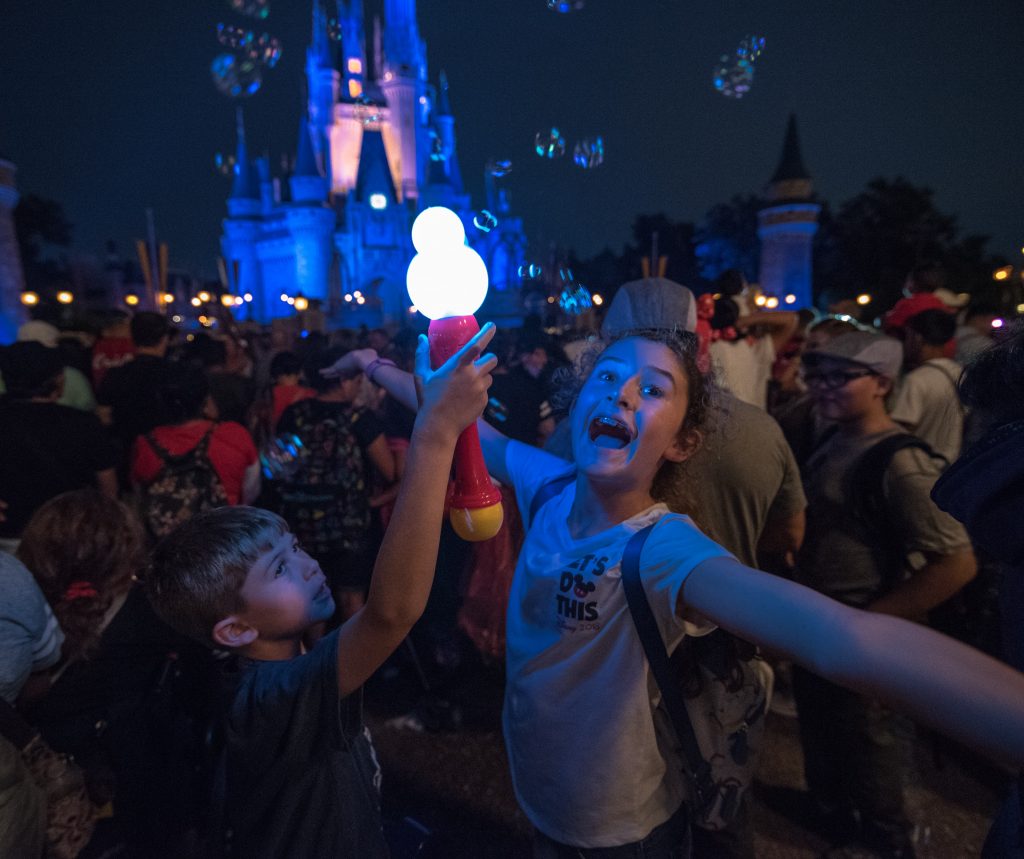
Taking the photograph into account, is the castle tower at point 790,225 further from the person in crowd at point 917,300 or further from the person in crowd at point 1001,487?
the person in crowd at point 1001,487

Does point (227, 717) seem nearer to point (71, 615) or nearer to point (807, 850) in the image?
point (71, 615)

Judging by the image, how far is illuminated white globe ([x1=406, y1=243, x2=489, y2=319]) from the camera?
117 cm

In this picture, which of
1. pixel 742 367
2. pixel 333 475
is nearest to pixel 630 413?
pixel 333 475

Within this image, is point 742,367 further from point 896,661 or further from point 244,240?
point 244,240

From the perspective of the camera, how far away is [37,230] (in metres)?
49.7

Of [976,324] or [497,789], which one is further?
[976,324]

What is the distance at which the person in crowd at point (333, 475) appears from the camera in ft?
12.8

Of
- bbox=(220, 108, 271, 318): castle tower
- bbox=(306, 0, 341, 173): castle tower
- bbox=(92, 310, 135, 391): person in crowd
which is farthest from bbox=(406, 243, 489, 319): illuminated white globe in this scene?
bbox=(306, 0, 341, 173): castle tower

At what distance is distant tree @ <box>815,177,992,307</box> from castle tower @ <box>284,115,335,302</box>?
→ 38.8m

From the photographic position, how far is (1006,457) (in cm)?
100

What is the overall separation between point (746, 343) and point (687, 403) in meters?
3.00

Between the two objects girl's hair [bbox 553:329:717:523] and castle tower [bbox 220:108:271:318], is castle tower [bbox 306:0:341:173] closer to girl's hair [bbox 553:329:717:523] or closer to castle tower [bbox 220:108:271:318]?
castle tower [bbox 220:108:271:318]

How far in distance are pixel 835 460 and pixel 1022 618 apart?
5.99 feet

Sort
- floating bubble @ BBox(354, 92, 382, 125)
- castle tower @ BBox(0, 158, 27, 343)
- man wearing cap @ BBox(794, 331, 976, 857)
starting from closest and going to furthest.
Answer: man wearing cap @ BBox(794, 331, 976, 857)
floating bubble @ BBox(354, 92, 382, 125)
castle tower @ BBox(0, 158, 27, 343)
